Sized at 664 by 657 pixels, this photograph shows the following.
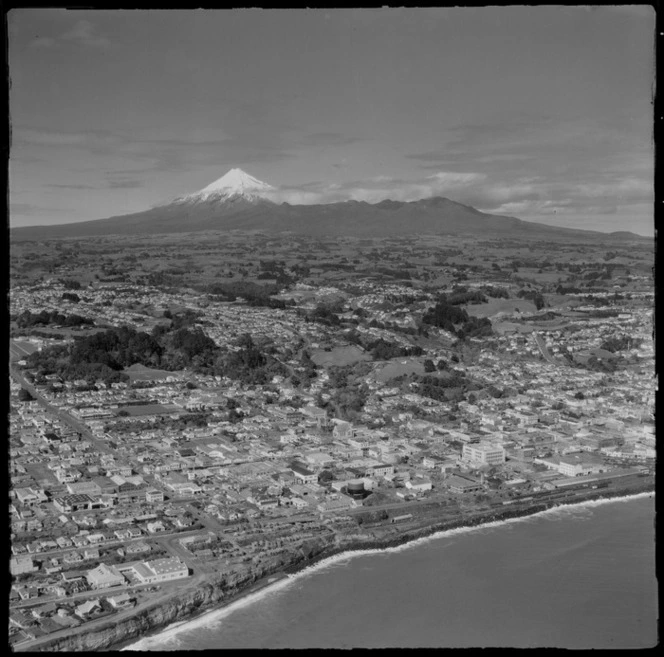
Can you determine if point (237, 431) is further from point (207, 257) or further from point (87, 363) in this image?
point (207, 257)

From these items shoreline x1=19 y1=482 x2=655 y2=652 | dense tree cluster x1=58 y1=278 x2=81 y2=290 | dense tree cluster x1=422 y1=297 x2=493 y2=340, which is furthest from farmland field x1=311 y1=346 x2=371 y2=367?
shoreline x1=19 y1=482 x2=655 y2=652

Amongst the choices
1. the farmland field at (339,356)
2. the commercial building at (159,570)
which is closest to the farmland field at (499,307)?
the farmland field at (339,356)

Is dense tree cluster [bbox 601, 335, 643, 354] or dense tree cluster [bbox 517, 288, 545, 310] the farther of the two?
dense tree cluster [bbox 517, 288, 545, 310]

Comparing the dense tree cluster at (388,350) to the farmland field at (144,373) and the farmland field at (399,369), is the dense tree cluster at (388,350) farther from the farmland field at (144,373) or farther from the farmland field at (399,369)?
the farmland field at (144,373)

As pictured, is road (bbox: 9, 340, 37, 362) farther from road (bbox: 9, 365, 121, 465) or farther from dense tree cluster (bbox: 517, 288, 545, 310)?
dense tree cluster (bbox: 517, 288, 545, 310)


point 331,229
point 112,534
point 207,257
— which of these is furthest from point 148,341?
point 112,534

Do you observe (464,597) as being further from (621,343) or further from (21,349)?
(21,349)

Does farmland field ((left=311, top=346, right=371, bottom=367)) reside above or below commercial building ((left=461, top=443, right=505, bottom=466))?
above
